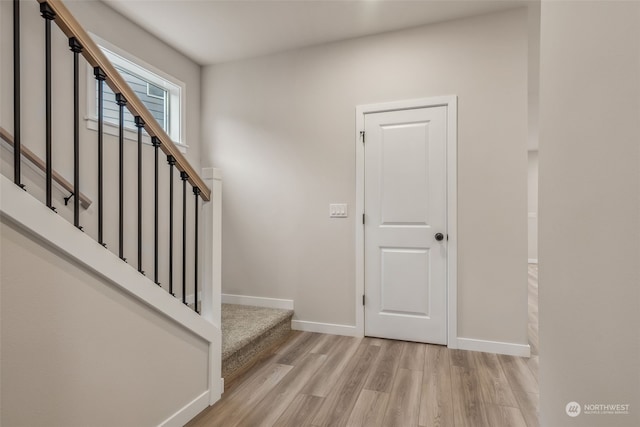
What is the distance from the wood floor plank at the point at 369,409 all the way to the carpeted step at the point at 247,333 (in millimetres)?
895

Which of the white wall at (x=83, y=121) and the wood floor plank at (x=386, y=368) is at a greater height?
the white wall at (x=83, y=121)

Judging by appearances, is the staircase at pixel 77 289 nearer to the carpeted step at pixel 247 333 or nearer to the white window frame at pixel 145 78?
the white window frame at pixel 145 78

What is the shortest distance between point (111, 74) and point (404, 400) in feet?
7.50

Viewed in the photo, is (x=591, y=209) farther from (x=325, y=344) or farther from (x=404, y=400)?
(x=325, y=344)

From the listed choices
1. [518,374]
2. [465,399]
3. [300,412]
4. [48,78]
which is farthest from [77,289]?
[518,374]

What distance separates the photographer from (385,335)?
2.93m

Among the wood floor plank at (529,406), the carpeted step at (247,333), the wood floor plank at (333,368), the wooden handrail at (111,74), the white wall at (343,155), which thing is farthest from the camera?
the white wall at (343,155)

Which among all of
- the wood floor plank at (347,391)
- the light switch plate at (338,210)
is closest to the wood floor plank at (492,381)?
the wood floor plank at (347,391)

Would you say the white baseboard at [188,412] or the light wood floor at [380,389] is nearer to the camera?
the white baseboard at [188,412]

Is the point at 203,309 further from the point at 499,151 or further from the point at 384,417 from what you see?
the point at 499,151

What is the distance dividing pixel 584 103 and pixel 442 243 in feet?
6.70

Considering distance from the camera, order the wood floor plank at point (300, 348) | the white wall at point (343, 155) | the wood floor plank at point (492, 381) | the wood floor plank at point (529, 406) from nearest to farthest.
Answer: the wood floor plank at point (529, 406) < the wood floor plank at point (492, 381) < the wood floor plank at point (300, 348) < the white wall at point (343, 155)

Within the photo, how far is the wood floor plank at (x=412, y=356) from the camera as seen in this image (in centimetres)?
239

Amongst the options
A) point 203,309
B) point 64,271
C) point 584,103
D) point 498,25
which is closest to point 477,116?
point 498,25
